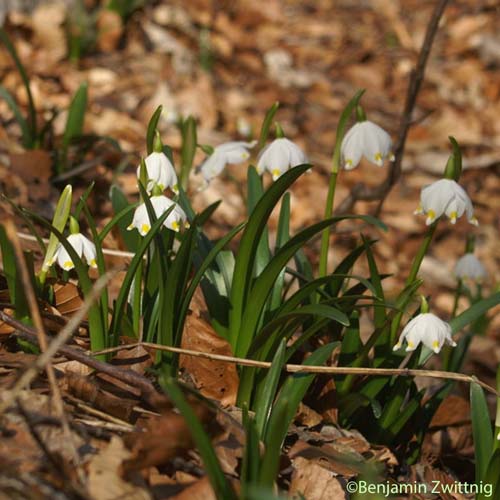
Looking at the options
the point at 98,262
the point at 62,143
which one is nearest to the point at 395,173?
the point at 62,143

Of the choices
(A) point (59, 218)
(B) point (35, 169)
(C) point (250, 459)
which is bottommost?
(C) point (250, 459)

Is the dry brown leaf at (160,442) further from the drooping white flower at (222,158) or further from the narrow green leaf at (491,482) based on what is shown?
the drooping white flower at (222,158)

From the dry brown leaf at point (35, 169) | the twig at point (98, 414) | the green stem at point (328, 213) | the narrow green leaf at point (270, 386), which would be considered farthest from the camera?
the dry brown leaf at point (35, 169)

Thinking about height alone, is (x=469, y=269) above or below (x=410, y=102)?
below

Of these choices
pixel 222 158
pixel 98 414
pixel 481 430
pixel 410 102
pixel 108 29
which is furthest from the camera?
pixel 108 29

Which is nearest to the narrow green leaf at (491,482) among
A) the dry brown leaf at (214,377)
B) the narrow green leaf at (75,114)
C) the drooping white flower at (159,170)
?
the dry brown leaf at (214,377)

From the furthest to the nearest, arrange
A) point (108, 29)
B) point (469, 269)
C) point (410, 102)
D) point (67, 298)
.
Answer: point (108, 29)
point (410, 102)
point (469, 269)
point (67, 298)

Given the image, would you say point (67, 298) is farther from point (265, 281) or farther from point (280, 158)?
point (280, 158)

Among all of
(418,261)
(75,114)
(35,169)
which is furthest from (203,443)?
(75,114)
